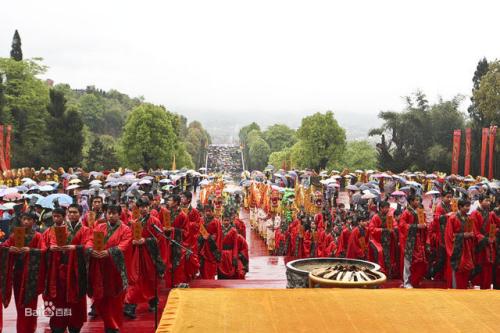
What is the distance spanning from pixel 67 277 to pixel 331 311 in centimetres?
346

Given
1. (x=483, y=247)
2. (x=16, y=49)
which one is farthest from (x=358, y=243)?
(x=16, y=49)

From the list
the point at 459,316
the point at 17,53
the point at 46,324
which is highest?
the point at 17,53

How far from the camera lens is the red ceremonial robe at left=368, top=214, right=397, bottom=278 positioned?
9.27m

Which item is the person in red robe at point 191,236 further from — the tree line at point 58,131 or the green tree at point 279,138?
the green tree at point 279,138

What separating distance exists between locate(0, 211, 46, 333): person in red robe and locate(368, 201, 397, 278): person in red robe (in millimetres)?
5630

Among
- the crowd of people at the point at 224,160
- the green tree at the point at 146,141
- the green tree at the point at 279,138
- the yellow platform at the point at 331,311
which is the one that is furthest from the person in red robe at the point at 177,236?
the green tree at the point at 279,138

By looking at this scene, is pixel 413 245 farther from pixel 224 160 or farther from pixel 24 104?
pixel 224 160

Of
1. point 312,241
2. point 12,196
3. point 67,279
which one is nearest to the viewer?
point 67,279

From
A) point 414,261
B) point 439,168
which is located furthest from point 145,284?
point 439,168

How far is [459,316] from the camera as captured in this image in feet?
13.9

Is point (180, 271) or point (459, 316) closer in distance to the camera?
point (459, 316)

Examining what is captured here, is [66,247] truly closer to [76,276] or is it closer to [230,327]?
[76,276]

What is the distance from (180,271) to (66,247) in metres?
3.05

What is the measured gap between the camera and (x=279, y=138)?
90.6 meters
